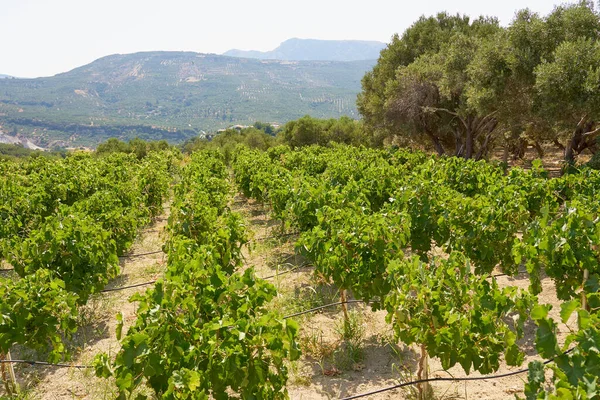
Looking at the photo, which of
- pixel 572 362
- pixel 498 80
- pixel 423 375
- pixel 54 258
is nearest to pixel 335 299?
pixel 423 375

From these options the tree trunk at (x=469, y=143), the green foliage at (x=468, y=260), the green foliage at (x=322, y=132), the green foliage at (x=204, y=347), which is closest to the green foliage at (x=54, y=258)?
the green foliage at (x=204, y=347)

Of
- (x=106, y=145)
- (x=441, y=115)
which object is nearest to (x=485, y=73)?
(x=441, y=115)

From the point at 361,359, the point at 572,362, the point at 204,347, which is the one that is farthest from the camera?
the point at 361,359

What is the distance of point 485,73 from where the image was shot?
658 inches

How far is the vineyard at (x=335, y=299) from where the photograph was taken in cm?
414

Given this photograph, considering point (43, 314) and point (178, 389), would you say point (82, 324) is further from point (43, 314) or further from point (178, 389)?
point (178, 389)

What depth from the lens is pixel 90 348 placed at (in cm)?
683

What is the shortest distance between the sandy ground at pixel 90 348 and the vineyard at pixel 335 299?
0.11 meters

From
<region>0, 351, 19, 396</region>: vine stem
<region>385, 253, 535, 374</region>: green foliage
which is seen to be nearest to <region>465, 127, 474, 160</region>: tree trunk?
Result: <region>385, 253, 535, 374</region>: green foliage

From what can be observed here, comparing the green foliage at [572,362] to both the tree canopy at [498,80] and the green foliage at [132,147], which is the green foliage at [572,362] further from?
the green foliage at [132,147]

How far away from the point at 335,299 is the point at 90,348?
4.35 m

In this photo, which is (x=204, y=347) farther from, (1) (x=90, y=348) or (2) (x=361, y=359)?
(1) (x=90, y=348)

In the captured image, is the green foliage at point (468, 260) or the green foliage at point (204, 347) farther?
the green foliage at point (468, 260)

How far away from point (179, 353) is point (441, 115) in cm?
2217
